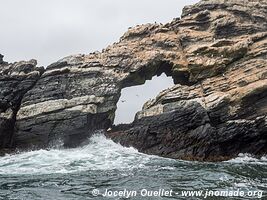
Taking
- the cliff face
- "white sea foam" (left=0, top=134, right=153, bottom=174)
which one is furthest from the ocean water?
the cliff face

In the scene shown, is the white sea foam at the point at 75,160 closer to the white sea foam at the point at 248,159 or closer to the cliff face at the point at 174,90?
the cliff face at the point at 174,90

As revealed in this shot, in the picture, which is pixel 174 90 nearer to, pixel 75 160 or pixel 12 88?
pixel 75 160

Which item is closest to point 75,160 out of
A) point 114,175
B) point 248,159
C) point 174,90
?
point 114,175

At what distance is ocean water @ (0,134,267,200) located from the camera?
1634 cm

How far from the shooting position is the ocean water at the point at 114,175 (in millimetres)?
16344

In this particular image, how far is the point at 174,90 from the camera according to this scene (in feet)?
105

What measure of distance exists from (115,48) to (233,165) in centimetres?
1828

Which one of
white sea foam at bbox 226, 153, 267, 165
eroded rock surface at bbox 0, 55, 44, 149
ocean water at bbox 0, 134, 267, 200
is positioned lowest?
ocean water at bbox 0, 134, 267, 200

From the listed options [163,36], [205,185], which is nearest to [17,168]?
[205,185]

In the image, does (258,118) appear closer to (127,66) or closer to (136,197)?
(127,66)

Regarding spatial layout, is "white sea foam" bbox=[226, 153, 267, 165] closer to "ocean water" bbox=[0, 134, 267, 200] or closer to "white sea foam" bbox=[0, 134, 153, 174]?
"ocean water" bbox=[0, 134, 267, 200]

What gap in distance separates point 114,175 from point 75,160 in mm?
5809

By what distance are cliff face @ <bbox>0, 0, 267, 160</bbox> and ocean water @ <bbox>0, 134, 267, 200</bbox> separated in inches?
88.4

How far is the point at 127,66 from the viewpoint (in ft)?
115
